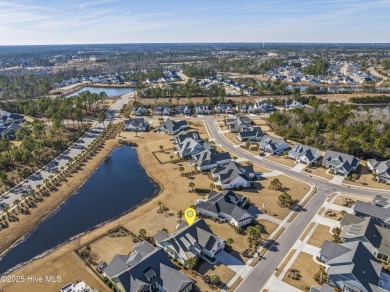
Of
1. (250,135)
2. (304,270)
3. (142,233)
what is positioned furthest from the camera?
(250,135)

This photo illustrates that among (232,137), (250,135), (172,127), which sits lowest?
(232,137)

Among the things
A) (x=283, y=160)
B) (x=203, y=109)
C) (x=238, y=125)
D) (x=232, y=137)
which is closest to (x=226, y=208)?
(x=283, y=160)

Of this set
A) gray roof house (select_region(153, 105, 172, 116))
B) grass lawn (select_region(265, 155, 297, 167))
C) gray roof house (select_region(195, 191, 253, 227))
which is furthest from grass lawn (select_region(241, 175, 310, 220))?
gray roof house (select_region(153, 105, 172, 116))

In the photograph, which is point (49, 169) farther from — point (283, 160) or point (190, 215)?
point (283, 160)

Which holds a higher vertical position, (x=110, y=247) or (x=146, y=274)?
(x=146, y=274)

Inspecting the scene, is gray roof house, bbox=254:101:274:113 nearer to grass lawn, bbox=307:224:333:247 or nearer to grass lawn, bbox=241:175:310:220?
grass lawn, bbox=241:175:310:220

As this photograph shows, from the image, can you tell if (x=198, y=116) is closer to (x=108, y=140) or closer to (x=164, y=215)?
(x=108, y=140)

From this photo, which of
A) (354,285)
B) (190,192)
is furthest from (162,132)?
(354,285)
